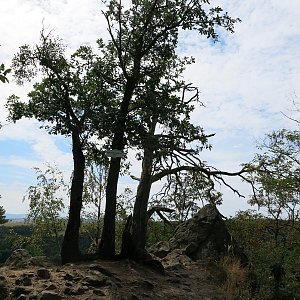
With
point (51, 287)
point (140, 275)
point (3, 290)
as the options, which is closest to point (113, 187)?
point (140, 275)

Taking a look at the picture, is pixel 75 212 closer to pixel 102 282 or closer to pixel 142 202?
pixel 102 282

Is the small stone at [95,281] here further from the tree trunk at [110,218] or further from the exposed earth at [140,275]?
the tree trunk at [110,218]

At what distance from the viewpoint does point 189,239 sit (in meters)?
15.6

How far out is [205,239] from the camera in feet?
50.6

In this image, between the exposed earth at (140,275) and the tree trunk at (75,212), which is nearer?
the exposed earth at (140,275)

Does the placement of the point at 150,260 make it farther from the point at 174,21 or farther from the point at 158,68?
the point at 174,21

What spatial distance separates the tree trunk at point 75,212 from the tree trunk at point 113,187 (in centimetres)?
73

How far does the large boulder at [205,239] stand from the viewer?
48.5 feet

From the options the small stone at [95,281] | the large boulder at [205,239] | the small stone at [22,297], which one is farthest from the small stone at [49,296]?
the large boulder at [205,239]

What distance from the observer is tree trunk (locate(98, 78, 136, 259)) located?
36.9 feet

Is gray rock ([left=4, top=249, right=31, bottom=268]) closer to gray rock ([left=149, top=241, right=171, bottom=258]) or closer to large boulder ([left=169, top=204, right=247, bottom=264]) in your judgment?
gray rock ([left=149, top=241, right=171, bottom=258])

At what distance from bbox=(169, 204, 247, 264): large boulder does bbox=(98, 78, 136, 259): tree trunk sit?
14.6 feet

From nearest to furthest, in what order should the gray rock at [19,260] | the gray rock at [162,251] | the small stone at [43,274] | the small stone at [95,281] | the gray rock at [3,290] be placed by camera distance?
the gray rock at [3,290] < the small stone at [95,281] < the small stone at [43,274] < the gray rock at [19,260] < the gray rock at [162,251]

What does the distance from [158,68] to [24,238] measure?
1610 cm
